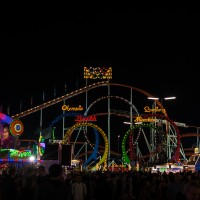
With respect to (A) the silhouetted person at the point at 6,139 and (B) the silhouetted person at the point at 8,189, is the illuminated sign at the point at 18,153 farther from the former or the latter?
(B) the silhouetted person at the point at 8,189

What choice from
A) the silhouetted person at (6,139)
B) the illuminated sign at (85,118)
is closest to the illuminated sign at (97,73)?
the illuminated sign at (85,118)

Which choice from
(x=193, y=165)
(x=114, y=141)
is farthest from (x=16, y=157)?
(x=114, y=141)

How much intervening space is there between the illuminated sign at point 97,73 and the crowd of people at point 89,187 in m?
41.8

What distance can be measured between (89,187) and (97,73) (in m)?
44.1

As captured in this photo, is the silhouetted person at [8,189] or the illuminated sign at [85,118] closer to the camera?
the silhouetted person at [8,189]

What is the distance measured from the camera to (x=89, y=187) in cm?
1450

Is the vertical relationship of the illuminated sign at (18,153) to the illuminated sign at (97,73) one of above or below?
below

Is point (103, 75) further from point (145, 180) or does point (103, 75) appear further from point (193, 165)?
point (145, 180)

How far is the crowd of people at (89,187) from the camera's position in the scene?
5914 mm

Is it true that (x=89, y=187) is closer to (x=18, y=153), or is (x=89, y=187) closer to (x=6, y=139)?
(x=18, y=153)

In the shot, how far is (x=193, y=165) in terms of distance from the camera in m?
36.1

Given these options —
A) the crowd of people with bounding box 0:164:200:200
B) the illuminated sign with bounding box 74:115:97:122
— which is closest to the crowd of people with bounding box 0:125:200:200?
the crowd of people with bounding box 0:164:200:200

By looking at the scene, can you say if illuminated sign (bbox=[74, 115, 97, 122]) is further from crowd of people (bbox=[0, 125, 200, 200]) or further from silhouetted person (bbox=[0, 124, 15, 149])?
crowd of people (bbox=[0, 125, 200, 200])

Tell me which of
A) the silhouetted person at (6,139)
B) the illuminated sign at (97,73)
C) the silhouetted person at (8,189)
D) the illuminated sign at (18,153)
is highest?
the illuminated sign at (97,73)
